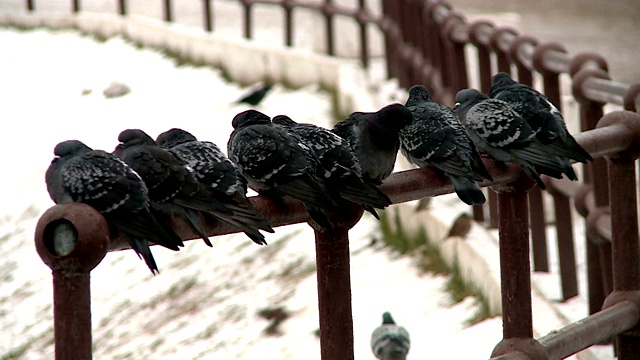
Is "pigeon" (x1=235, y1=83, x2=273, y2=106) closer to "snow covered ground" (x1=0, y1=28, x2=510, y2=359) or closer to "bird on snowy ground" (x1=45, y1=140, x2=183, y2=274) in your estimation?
"snow covered ground" (x1=0, y1=28, x2=510, y2=359)

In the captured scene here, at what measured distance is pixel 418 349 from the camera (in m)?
4.66

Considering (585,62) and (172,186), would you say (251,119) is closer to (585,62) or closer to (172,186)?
(172,186)

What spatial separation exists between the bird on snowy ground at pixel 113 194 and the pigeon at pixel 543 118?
1.24 metres

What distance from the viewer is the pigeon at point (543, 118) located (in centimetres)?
287

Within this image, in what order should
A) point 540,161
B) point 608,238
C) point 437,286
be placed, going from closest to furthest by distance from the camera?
1. point 540,161
2. point 608,238
3. point 437,286

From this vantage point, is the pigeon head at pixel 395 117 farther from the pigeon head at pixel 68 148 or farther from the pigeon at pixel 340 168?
the pigeon head at pixel 68 148

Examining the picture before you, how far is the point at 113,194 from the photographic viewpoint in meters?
2.01

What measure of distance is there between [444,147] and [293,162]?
0.50m

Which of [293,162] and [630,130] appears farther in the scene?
[630,130]

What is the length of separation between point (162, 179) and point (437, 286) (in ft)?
11.0

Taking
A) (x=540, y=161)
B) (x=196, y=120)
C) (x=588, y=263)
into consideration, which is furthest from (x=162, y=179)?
(x=196, y=120)

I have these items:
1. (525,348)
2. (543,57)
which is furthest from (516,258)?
(543,57)

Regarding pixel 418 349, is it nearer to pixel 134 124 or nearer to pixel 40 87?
pixel 134 124

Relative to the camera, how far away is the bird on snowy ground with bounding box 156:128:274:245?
2.12 meters
